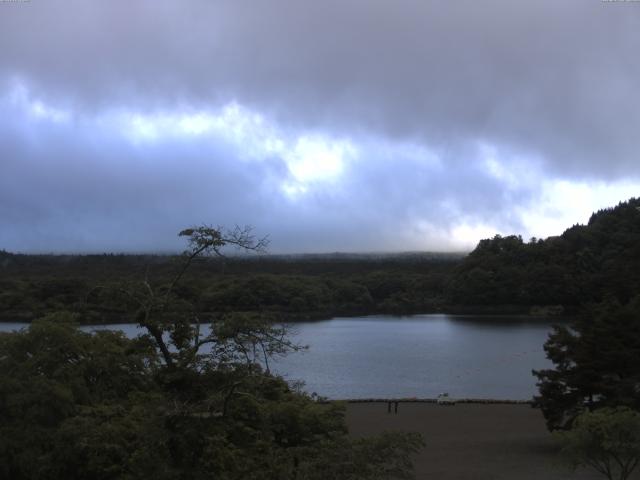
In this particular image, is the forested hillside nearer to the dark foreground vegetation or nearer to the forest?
the forest

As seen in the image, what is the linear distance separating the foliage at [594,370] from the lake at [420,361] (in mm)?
9199

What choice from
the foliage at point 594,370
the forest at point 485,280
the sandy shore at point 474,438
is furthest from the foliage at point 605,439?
the forest at point 485,280

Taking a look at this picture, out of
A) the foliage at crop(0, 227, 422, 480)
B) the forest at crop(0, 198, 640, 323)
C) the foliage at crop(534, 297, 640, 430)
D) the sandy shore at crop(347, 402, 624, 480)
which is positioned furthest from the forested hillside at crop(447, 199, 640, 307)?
the foliage at crop(0, 227, 422, 480)

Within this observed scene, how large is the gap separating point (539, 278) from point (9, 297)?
259 ft

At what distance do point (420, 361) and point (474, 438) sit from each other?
89.9 feet

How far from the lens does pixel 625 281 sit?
6075cm

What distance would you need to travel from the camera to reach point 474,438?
24.2 m

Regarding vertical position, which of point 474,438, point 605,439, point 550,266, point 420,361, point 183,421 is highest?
point 550,266

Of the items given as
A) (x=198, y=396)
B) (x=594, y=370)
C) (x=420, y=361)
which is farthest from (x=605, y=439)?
(x=420, y=361)

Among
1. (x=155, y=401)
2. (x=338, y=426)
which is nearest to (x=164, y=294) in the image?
(x=155, y=401)

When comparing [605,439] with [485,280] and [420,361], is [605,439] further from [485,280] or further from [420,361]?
[485,280]

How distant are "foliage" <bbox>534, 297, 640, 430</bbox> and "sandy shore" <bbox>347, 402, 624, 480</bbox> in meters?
1.63

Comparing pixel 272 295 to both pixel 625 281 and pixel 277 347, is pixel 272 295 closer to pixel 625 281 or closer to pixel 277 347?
pixel 625 281

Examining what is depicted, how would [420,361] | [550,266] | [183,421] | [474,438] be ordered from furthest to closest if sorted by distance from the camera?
1. [550,266]
2. [420,361]
3. [474,438]
4. [183,421]
